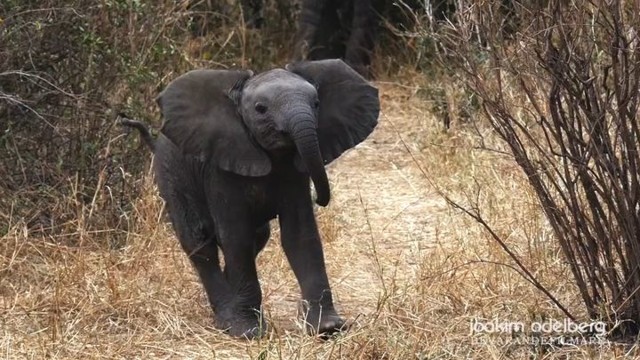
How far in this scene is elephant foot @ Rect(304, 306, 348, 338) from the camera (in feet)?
15.3

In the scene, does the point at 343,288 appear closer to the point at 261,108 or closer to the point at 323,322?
the point at 323,322

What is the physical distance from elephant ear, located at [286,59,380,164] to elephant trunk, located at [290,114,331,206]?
334 millimetres

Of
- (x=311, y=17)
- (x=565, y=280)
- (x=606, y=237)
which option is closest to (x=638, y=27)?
(x=606, y=237)

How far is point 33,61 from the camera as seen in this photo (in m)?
6.27

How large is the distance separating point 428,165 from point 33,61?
2.42 meters

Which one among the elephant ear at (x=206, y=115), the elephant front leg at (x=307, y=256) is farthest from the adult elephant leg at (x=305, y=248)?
the elephant ear at (x=206, y=115)

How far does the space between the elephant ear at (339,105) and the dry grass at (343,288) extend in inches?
21.8

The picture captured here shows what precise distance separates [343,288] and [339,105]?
3.27ft

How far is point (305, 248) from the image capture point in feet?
15.7

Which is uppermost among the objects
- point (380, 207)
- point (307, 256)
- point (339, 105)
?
point (339, 105)

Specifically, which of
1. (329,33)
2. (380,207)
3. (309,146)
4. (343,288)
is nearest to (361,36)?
(329,33)

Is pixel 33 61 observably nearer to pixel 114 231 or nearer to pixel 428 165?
pixel 114 231

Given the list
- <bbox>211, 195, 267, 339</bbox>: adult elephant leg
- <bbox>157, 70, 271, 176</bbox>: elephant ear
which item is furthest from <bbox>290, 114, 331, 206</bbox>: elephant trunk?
<bbox>211, 195, 267, 339</bbox>: adult elephant leg

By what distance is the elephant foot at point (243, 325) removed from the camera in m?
4.83
